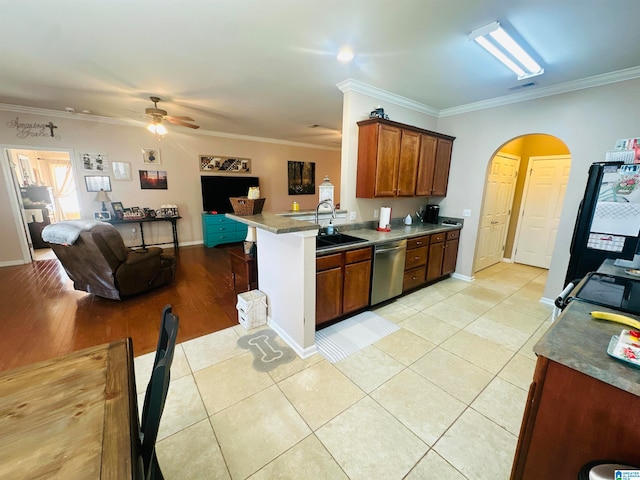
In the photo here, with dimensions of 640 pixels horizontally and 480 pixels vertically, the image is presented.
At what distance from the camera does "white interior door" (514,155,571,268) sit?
457cm

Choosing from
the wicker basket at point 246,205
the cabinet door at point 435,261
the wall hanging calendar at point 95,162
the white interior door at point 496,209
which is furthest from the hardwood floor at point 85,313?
the white interior door at point 496,209

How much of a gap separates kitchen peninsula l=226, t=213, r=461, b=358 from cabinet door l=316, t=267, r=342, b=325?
0.85ft

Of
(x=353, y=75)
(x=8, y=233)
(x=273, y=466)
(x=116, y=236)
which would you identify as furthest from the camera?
(x=8, y=233)

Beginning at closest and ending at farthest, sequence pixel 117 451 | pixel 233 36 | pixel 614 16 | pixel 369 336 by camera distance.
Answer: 1. pixel 117 451
2. pixel 614 16
3. pixel 233 36
4. pixel 369 336

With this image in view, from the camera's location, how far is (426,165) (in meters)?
3.88

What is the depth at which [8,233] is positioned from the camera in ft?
14.9

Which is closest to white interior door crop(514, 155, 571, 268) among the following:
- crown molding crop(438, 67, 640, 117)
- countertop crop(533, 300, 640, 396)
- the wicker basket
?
crown molding crop(438, 67, 640, 117)

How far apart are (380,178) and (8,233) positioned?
6.53 metres

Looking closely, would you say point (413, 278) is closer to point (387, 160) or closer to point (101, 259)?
point (387, 160)

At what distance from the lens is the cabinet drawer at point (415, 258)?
135 inches

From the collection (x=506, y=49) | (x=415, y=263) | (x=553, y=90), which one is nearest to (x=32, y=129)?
(x=415, y=263)

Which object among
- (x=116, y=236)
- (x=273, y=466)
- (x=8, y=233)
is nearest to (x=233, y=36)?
(x=116, y=236)

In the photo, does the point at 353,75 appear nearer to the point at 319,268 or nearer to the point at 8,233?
the point at 319,268

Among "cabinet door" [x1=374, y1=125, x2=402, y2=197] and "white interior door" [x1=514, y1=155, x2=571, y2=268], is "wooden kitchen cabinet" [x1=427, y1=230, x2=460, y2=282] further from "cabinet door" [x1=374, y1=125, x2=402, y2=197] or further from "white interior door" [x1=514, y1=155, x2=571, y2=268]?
"white interior door" [x1=514, y1=155, x2=571, y2=268]
